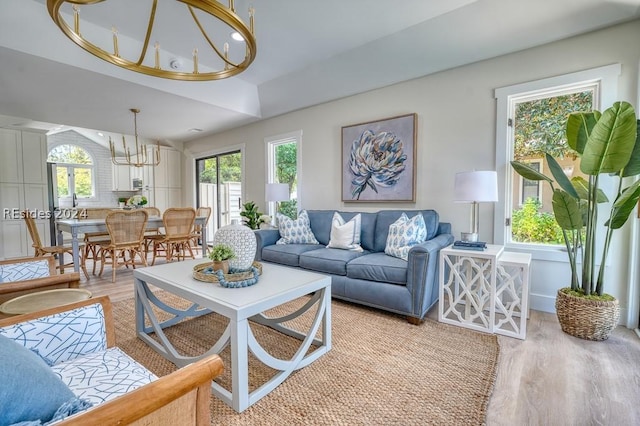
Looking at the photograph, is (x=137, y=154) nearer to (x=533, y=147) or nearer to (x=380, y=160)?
(x=380, y=160)

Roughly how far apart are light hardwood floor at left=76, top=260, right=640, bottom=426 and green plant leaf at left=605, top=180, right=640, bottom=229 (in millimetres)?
888

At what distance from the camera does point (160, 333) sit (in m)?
1.95

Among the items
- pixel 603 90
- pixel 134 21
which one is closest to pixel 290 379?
pixel 603 90

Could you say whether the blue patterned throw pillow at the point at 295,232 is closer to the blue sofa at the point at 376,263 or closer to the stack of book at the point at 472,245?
the blue sofa at the point at 376,263

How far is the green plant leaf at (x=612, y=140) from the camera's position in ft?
6.12

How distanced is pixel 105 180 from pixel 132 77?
6144 mm

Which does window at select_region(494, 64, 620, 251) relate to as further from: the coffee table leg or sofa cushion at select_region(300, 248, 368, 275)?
the coffee table leg

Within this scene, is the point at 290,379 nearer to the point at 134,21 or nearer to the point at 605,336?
the point at 605,336

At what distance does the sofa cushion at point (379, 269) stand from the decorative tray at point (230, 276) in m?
0.99

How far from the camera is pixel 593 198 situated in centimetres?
219

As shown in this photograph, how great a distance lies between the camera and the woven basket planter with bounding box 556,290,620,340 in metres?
2.11

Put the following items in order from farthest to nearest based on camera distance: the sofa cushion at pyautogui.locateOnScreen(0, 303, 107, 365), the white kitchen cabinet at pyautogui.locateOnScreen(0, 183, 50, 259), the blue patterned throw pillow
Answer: the white kitchen cabinet at pyautogui.locateOnScreen(0, 183, 50, 259)
the blue patterned throw pillow
the sofa cushion at pyautogui.locateOnScreen(0, 303, 107, 365)

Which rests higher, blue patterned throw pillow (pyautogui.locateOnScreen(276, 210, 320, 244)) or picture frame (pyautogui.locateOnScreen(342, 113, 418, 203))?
picture frame (pyautogui.locateOnScreen(342, 113, 418, 203))

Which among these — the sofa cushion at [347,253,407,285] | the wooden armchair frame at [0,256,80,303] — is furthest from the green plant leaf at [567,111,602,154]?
the wooden armchair frame at [0,256,80,303]
